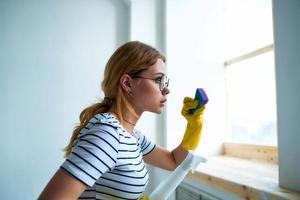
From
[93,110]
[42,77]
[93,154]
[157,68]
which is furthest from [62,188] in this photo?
[42,77]

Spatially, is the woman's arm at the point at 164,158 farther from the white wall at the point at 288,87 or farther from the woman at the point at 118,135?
the white wall at the point at 288,87

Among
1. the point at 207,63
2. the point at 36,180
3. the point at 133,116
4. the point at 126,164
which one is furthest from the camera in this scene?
the point at 207,63

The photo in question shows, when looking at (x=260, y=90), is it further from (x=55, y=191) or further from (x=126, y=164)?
(x=55, y=191)

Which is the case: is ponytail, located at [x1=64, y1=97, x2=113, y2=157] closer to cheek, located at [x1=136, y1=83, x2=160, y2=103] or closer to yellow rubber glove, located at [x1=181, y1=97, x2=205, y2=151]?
cheek, located at [x1=136, y1=83, x2=160, y2=103]

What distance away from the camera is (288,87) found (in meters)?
1.00

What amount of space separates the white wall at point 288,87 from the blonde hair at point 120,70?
0.52m

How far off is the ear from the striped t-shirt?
0.37 feet

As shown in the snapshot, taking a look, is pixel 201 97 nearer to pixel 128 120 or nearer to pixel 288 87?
pixel 128 120

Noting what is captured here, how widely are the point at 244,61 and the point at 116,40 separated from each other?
1.03m

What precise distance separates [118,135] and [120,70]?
22 cm

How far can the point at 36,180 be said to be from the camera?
1.90 m

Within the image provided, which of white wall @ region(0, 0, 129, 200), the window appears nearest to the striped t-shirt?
the window

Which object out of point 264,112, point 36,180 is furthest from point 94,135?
point 36,180

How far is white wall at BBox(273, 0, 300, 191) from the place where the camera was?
3.16ft
